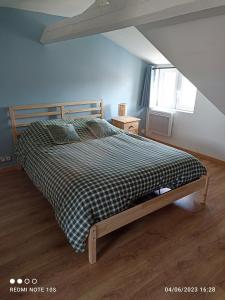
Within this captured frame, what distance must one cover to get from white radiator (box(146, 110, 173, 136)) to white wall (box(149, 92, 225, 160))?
0.37ft

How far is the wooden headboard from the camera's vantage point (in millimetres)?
3293

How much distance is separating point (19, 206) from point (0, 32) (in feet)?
7.47

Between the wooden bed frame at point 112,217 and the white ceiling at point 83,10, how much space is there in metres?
1.13

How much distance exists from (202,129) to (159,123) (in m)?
0.97

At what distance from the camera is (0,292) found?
1604 millimetres

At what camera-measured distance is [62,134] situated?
3082mm

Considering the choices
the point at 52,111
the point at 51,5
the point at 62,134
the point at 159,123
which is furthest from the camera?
the point at 159,123

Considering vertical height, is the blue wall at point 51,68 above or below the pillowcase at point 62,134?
above

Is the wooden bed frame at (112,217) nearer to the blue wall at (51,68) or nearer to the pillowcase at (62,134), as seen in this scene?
the blue wall at (51,68)

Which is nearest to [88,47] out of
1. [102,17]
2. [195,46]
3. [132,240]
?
[102,17]

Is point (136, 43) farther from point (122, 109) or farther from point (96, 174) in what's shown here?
point (96, 174)

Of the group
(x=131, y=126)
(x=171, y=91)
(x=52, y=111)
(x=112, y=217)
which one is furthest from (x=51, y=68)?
(x=112, y=217)

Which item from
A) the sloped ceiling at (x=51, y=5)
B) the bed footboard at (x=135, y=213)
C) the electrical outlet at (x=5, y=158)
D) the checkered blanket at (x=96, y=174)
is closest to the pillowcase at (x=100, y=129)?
the checkered blanket at (x=96, y=174)

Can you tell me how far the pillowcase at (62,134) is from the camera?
3026mm
